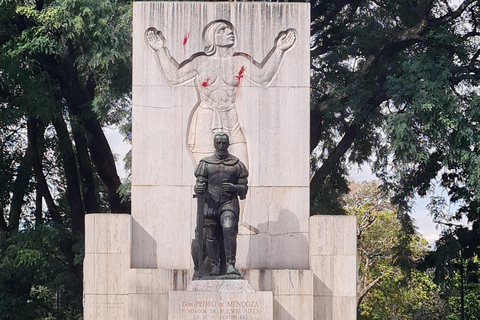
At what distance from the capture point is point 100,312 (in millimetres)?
17188

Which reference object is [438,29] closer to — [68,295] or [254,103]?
[254,103]

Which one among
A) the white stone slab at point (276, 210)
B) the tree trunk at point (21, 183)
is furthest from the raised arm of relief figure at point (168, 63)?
the tree trunk at point (21, 183)

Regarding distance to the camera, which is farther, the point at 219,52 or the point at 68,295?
the point at 68,295

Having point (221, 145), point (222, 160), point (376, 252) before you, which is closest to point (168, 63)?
point (221, 145)

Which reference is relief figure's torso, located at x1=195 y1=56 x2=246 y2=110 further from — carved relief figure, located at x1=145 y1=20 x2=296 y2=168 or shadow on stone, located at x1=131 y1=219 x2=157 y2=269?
shadow on stone, located at x1=131 y1=219 x2=157 y2=269

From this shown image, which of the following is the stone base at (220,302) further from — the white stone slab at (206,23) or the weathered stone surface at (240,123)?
the white stone slab at (206,23)

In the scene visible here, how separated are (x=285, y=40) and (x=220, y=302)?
5.72 meters

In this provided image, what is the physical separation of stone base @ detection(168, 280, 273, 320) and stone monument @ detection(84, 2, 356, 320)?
142 cm

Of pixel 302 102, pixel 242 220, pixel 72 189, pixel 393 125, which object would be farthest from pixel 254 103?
pixel 72 189

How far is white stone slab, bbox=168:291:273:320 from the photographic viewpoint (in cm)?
1528

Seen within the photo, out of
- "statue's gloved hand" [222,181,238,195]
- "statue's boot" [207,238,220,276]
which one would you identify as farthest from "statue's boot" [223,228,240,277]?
"statue's gloved hand" [222,181,238,195]

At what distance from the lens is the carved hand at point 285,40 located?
1834 centimetres

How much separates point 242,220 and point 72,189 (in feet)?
37.7

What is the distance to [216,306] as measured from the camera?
50.2ft
